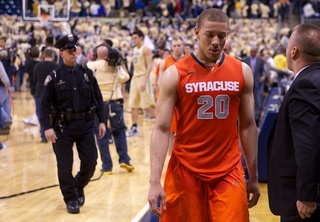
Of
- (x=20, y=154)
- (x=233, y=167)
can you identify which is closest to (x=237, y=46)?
(x=20, y=154)

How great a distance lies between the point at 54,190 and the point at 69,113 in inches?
71.5

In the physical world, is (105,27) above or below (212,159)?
below

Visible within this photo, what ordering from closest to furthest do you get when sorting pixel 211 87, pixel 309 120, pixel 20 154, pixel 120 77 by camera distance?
pixel 309 120, pixel 211 87, pixel 120 77, pixel 20 154

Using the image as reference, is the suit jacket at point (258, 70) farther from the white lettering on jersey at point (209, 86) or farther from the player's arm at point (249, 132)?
the white lettering on jersey at point (209, 86)

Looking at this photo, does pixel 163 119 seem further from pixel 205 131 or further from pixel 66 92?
pixel 66 92

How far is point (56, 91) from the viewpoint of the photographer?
25.8 ft

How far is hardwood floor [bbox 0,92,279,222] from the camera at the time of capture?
26.1 ft

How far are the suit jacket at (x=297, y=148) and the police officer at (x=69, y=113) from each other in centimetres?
379

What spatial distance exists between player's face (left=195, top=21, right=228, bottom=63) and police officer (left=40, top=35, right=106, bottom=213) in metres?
3.36

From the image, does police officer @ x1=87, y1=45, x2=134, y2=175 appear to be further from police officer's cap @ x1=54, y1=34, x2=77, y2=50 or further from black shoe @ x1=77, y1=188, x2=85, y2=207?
police officer's cap @ x1=54, y1=34, x2=77, y2=50

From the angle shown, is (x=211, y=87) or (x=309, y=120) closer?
(x=309, y=120)

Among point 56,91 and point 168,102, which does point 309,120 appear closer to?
point 168,102

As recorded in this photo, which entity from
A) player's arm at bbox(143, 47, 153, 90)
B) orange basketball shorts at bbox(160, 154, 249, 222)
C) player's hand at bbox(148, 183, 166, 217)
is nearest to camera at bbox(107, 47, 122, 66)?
player's arm at bbox(143, 47, 153, 90)

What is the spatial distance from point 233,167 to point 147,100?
10.2 meters
